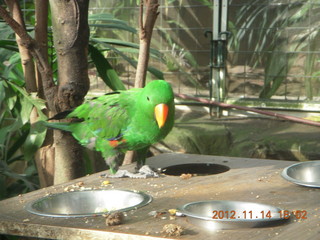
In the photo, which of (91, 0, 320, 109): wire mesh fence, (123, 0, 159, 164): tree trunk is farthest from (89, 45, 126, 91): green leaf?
(91, 0, 320, 109): wire mesh fence

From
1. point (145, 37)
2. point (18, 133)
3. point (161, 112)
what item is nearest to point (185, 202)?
point (161, 112)

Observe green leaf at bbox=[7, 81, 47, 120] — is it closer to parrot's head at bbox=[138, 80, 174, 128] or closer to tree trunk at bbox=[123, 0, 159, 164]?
tree trunk at bbox=[123, 0, 159, 164]

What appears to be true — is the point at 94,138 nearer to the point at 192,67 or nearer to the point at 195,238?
the point at 195,238

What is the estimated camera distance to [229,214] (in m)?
1.67

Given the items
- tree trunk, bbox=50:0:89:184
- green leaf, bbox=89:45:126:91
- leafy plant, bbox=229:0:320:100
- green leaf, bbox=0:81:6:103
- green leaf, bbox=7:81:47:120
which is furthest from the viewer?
leafy plant, bbox=229:0:320:100

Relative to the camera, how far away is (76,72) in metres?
2.36

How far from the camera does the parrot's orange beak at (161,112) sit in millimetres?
1921

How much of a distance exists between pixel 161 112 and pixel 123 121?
0.81ft

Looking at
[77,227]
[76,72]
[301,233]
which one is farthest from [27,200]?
[301,233]

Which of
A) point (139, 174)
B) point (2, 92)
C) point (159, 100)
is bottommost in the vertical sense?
point (139, 174)

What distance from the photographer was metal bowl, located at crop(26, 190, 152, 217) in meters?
1.84

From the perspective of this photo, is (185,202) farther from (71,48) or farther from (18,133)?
(18,133)

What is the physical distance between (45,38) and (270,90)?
6.69 ft

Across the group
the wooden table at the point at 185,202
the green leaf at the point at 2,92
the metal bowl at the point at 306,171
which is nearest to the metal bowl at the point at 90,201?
the wooden table at the point at 185,202
